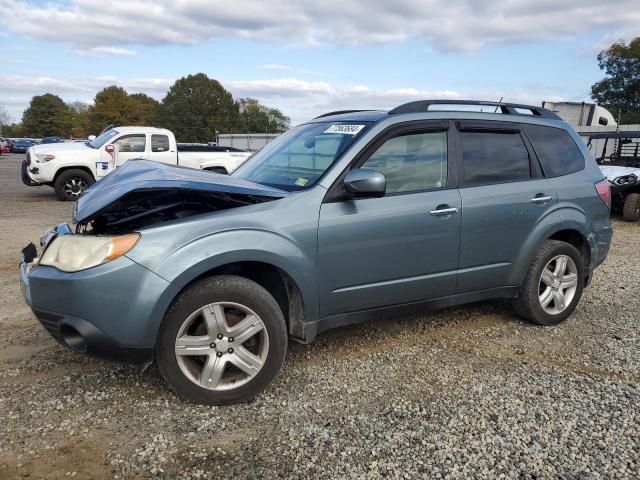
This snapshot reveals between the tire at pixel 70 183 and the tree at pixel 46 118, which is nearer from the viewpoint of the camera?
the tire at pixel 70 183

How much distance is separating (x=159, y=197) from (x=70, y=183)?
36.8 ft

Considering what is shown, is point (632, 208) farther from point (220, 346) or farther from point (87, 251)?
point (87, 251)

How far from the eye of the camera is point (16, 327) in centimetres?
422

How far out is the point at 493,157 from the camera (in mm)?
4051

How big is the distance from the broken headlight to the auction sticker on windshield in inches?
64.3

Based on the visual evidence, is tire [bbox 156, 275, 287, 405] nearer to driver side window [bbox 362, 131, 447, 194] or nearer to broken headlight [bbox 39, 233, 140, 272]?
broken headlight [bbox 39, 233, 140, 272]

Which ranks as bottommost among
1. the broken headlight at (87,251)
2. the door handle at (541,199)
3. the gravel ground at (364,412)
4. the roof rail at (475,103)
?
the gravel ground at (364,412)

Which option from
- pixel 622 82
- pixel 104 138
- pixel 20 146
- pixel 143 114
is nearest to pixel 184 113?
pixel 143 114

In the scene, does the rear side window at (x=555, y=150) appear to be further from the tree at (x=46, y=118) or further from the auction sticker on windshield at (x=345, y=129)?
the tree at (x=46, y=118)

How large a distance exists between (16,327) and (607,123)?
2259cm

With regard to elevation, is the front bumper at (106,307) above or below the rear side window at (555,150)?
below

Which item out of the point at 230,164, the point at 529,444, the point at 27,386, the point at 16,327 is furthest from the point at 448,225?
the point at 230,164

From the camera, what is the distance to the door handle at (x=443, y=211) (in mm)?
3600

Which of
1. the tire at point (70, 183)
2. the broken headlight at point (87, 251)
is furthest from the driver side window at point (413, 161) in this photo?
the tire at point (70, 183)
